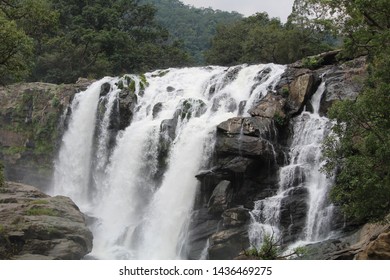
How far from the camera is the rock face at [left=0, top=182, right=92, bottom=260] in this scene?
15.6 meters

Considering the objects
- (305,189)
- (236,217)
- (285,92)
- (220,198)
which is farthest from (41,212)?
(285,92)

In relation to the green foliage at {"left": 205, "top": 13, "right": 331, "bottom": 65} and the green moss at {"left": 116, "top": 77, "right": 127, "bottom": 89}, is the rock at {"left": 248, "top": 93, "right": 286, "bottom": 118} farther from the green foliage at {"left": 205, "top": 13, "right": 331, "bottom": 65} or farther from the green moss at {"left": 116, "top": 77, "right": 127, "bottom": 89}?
the green foliage at {"left": 205, "top": 13, "right": 331, "bottom": 65}

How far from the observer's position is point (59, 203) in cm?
1898

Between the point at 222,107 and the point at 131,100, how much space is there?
222 inches

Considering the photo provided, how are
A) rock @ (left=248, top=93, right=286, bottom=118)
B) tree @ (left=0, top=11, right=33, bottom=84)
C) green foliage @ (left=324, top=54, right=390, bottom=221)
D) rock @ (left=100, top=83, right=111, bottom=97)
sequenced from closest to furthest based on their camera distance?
green foliage @ (left=324, top=54, right=390, bottom=221) → tree @ (left=0, top=11, right=33, bottom=84) → rock @ (left=248, top=93, right=286, bottom=118) → rock @ (left=100, top=83, right=111, bottom=97)

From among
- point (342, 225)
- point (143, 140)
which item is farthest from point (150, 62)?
point (342, 225)

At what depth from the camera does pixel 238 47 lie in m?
38.7

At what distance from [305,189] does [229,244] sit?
328 centimetres

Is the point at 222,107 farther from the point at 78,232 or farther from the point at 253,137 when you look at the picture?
the point at 78,232

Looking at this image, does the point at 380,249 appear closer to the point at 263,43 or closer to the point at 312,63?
the point at 312,63

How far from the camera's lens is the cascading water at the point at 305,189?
16.2 m

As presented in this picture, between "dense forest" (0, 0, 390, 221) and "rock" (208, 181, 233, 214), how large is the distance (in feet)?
13.3

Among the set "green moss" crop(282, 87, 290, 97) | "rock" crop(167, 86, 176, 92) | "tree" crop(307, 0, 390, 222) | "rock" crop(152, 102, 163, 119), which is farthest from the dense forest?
"rock" crop(167, 86, 176, 92)

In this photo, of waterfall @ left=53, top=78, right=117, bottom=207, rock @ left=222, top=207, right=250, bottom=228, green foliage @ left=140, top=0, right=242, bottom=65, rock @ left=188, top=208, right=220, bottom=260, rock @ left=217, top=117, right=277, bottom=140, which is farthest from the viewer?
green foliage @ left=140, top=0, right=242, bottom=65
